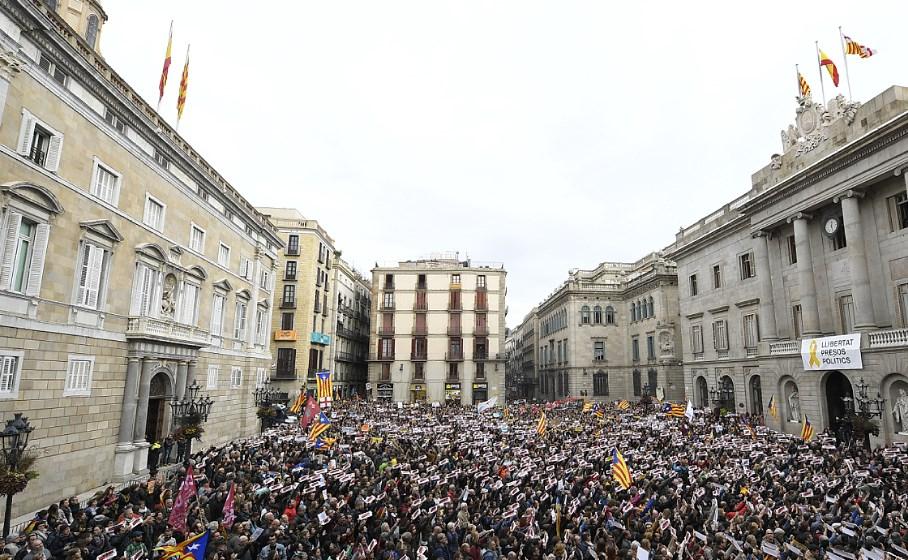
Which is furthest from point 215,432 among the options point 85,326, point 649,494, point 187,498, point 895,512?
point 895,512

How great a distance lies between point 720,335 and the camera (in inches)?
1528

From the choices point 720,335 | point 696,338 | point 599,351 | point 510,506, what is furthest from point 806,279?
point 599,351

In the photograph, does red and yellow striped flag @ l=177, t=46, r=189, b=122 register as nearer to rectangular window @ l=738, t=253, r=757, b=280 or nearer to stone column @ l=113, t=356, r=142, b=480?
stone column @ l=113, t=356, r=142, b=480

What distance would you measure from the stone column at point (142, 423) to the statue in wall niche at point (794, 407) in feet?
107

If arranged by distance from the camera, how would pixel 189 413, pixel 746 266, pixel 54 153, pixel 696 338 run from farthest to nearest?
1. pixel 696 338
2. pixel 746 266
3. pixel 189 413
4. pixel 54 153

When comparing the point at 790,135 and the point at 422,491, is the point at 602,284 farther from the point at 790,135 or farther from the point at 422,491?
the point at 422,491

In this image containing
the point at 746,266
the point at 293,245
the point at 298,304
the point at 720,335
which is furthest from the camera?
the point at 293,245

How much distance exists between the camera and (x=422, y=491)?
1516 cm

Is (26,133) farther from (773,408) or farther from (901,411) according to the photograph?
(901,411)

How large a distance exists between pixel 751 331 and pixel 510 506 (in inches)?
1141

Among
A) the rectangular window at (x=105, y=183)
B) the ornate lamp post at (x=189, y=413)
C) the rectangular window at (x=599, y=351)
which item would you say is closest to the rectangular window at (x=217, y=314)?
the ornate lamp post at (x=189, y=413)

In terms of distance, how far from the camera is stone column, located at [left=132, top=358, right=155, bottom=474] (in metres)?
20.7

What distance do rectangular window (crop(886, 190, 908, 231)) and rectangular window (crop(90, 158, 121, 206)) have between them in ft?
111

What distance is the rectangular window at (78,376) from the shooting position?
1722cm
